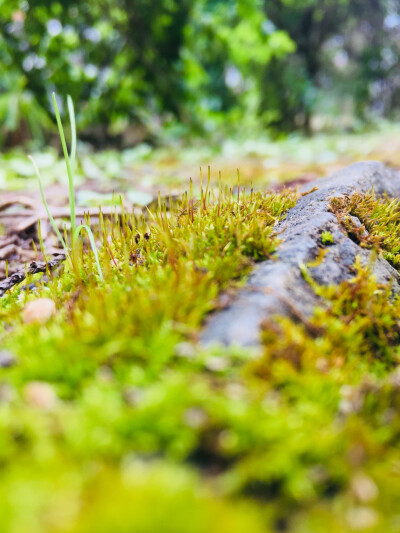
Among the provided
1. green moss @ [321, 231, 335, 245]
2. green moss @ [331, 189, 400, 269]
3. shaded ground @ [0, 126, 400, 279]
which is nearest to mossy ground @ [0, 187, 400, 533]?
green moss @ [321, 231, 335, 245]

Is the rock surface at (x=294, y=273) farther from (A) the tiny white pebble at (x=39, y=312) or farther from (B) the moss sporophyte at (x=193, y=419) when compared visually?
(A) the tiny white pebble at (x=39, y=312)

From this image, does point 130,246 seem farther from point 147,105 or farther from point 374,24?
point 374,24

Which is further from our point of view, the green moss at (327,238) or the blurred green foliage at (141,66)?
the blurred green foliage at (141,66)

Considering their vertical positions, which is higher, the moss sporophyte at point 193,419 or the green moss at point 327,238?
the green moss at point 327,238

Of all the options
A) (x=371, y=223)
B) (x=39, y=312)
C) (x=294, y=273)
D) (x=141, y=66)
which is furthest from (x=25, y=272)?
(x=141, y=66)

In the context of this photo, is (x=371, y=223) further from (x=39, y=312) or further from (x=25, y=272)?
(x=25, y=272)

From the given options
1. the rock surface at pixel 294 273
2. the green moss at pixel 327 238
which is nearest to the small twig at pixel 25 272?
the rock surface at pixel 294 273

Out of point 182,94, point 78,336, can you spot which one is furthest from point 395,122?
point 78,336
